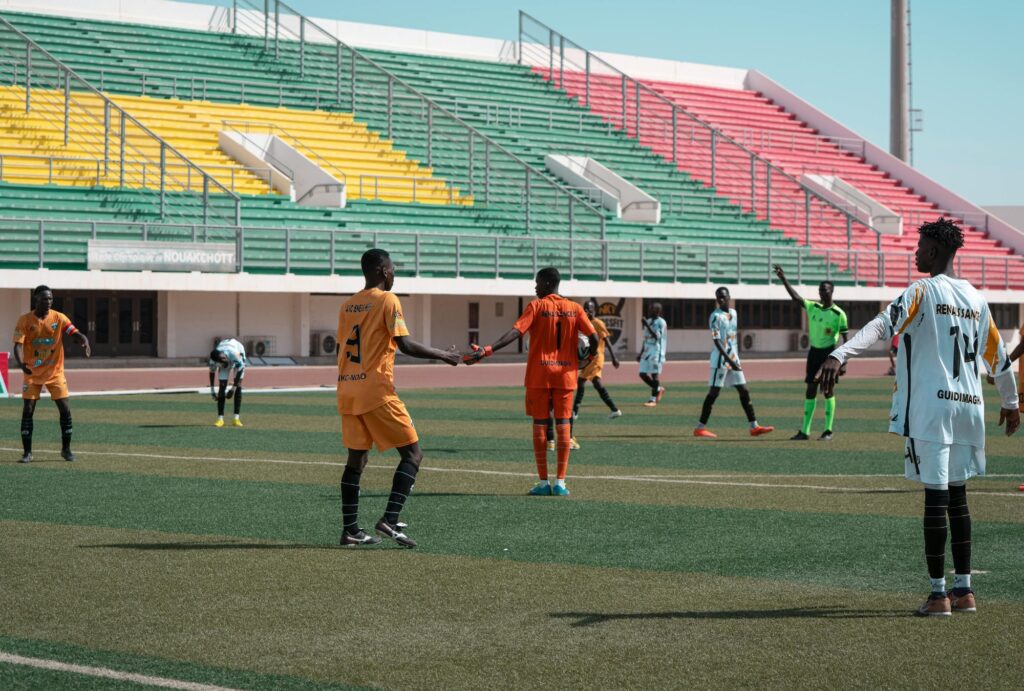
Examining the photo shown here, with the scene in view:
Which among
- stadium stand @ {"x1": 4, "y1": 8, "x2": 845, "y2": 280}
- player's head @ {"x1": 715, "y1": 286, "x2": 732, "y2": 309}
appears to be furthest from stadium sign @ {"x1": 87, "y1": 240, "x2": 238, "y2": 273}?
player's head @ {"x1": 715, "y1": 286, "x2": 732, "y2": 309}

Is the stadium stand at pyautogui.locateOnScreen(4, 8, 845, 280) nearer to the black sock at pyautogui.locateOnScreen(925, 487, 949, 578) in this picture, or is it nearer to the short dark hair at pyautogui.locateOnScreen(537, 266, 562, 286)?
the short dark hair at pyautogui.locateOnScreen(537, 266, 562, 286)

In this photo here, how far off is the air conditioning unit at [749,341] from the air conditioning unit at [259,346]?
18204 millimetres

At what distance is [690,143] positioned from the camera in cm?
5738

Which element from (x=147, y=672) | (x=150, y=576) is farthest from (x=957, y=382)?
(x=150, y=576)

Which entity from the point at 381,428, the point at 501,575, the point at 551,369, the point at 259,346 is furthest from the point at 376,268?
the point at 259,346

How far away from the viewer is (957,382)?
793 centimetres

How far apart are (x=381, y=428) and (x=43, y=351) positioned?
7.26 metres

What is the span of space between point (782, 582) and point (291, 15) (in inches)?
1844

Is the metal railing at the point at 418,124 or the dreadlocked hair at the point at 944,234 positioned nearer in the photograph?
the dreadlocked hair at the point at 944,234

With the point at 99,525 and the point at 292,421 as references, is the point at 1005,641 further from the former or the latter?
the point at 292,421

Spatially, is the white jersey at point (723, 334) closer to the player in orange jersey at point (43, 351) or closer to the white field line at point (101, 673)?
the player in orange jersey at point (43, 351)

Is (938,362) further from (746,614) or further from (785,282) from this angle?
(785,282)

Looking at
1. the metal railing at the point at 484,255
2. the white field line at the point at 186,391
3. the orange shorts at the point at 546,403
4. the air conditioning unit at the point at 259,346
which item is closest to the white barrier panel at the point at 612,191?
the metal railing at the point at 484,255

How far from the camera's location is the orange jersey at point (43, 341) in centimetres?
1616
